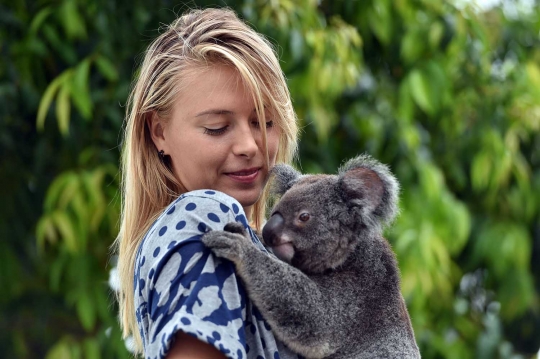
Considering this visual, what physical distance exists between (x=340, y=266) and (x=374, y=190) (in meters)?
0.22

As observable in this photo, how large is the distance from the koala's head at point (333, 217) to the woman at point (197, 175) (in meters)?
0.11

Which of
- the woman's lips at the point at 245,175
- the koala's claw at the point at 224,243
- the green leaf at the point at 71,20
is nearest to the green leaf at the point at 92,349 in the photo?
the green leaf at the point at 71,20

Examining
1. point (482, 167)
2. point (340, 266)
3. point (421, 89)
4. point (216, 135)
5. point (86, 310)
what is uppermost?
point (216, 135)

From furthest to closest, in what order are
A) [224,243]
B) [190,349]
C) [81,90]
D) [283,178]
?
[81,90] < [283,178] < [224,243] < [190,349]

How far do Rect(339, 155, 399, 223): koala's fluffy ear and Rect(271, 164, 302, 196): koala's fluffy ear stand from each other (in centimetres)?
18

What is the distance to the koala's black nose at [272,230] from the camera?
7.39 ft

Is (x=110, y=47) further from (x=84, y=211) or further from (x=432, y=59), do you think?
(x=432, y=59)

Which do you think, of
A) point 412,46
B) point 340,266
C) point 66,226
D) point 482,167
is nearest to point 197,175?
point 340,266

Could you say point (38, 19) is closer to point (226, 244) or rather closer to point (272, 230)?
point (272, 230)

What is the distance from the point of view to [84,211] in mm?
4039

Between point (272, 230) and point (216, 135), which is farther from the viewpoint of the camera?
point (272, 230)

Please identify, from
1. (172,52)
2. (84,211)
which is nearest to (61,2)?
(84,211)

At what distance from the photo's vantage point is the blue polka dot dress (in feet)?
5.51

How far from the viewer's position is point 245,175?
82.9 inches
